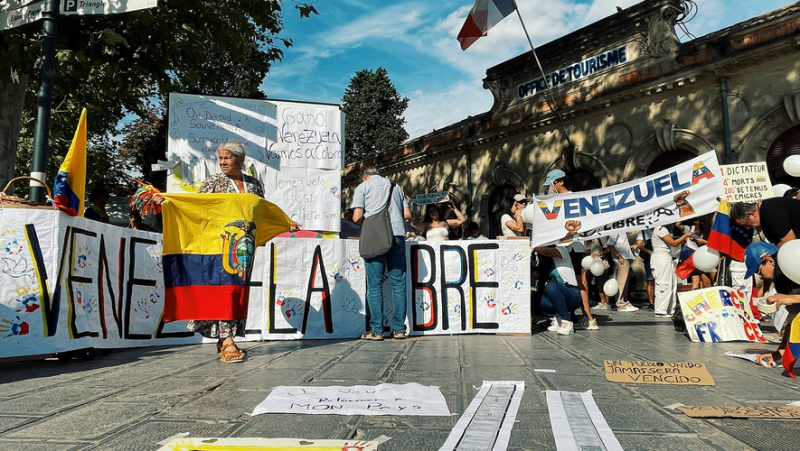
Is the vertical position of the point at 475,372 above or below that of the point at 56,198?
below

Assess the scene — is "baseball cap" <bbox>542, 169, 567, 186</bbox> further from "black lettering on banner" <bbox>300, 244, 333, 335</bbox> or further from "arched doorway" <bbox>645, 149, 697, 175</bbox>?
"arched doorway" <bbox>645, 149, 697, 175</bbox>

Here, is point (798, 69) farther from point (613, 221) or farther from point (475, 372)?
point (475, 372)

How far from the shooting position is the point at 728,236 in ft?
18.7

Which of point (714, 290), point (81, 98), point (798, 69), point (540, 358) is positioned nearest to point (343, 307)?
point (540, 358)

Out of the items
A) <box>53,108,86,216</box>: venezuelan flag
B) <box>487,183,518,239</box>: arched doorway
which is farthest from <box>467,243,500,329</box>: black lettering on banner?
<box>487,183,518,239</box>: arched doorway

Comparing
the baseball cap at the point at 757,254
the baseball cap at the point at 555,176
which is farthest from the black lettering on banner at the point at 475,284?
the baseball cap at the point at 757,254

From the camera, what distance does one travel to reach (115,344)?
16.1 feet

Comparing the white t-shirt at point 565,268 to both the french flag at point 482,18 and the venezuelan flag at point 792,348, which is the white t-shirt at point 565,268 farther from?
the french flag at point 482,18

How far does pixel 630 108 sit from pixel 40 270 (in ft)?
50.5

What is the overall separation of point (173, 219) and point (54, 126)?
1110cm

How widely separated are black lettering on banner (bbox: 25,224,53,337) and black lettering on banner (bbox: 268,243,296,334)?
2.21m

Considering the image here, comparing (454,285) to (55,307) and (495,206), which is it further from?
(495,206)

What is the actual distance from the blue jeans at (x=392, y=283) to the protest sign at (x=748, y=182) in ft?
17.2

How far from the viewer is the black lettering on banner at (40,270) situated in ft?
13.5
